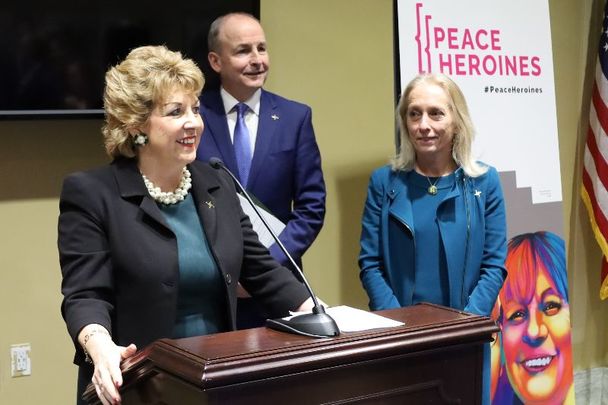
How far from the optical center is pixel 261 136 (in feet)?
10.2

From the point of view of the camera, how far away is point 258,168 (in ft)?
10.1

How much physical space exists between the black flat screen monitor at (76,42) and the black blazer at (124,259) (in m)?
1.29

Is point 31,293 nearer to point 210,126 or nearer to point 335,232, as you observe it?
point 210,126

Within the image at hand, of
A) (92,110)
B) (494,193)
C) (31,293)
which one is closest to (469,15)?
(494,193)

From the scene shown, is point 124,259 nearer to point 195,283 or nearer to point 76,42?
point 195,283

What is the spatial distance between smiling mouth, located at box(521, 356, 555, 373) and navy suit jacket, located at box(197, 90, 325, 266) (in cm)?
132

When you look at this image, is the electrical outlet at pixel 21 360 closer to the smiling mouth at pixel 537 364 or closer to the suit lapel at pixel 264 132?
the suit lapel at pixel 264 132

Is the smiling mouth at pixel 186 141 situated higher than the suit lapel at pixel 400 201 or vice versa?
the smiling mouth at pixel 186 141

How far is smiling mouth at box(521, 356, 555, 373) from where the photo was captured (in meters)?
3.94

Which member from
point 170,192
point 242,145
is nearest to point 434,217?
point 242,145

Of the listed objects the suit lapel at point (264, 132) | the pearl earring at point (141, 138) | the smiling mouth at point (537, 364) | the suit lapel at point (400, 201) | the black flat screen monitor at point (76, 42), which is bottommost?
the smiling mouth at point (537, 364)

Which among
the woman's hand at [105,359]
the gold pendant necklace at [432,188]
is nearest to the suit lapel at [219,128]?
the gold pendant necklace at [432,188]

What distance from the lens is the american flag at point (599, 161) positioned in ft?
14.8

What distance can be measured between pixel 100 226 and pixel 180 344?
1.70 feet
